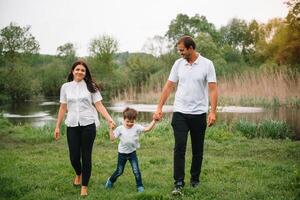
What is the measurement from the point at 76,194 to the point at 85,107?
1274 mm

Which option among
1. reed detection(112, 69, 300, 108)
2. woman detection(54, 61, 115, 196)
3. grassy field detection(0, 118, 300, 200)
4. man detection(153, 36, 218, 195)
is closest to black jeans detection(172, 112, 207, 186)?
man detection(153, 36, 218, 195)

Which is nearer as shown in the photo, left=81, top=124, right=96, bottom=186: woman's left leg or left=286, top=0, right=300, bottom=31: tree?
left=81, top=124, right=96, bottom=186: woman's left leg

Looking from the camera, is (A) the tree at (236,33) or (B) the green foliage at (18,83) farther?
(A) the tree at (236,33)

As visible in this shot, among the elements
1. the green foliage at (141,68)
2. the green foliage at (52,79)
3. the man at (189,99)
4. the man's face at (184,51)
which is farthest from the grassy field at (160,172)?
the green foliage at (52,79)

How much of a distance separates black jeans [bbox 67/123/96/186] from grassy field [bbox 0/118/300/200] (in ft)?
1.10

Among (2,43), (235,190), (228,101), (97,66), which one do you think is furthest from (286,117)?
(97,66)

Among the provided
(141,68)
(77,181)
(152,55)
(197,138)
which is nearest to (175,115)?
(197,138)

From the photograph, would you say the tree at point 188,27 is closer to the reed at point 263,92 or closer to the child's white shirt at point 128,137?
the reed at point 263,92

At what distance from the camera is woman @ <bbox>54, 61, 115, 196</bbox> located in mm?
5859

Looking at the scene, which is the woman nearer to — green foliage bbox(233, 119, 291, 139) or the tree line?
green foliage bbox(233, 119, 291, 139)

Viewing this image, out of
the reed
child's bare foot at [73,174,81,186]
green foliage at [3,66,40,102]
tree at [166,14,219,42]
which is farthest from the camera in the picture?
Answer: tree at [166,14,219,42]

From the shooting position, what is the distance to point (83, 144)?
5859 mm

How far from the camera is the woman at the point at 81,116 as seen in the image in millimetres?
5859

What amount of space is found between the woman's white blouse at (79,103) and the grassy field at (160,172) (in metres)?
1.06
